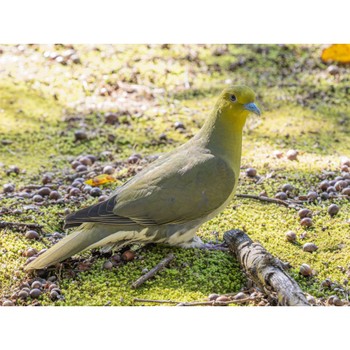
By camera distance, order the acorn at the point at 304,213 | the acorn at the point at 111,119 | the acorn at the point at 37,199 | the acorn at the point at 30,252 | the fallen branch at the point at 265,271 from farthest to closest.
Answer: the acorn at the point at 111,119 < the acorn at the point at 37,199 < the acorn at the point at 304,213 < the acorn at the point at 30,252 < the fallen branch at the point at 265,271

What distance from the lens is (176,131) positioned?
24.5ft

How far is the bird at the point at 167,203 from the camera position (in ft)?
16.0

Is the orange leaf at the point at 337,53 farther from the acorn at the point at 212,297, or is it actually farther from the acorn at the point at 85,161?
the acorn at the point at 212,297

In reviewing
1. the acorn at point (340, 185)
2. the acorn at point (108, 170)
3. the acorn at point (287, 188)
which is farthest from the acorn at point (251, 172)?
the acorn at point (108, 170)

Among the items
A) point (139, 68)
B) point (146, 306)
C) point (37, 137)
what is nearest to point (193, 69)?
point (139, 68)

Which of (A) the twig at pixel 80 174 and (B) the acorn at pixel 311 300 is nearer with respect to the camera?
(B) the acorn at pixel 311 300

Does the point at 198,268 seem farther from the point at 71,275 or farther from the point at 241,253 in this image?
the point at 71,275

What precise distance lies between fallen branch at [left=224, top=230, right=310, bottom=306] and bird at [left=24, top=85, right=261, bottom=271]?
32 centimetres

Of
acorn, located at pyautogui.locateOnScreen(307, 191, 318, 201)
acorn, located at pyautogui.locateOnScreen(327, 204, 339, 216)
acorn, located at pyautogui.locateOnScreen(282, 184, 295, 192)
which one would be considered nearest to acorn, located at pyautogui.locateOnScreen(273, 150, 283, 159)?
acorn, located at pyautogui.locateOnScreen(282, 184, 295, 192)

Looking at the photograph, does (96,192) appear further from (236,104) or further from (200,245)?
(236,104)

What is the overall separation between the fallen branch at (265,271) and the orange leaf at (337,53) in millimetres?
4295

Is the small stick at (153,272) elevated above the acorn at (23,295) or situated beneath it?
elevated above

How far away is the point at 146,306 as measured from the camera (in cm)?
445

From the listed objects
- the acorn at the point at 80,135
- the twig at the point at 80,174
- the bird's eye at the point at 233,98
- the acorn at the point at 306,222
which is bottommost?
the twig at the point at 80,174
